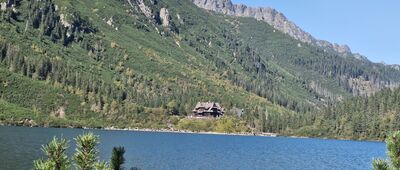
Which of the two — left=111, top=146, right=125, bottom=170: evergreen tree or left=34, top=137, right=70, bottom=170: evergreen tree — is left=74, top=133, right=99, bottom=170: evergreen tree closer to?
left=111, top=146, right=125, bottom=170: evergreen tree

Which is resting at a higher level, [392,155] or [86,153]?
[392,155]

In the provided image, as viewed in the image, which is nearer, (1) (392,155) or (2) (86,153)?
(2) (86,153)

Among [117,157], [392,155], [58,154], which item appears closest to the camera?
[58,154]

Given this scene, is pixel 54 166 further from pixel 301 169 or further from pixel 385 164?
pixel 301 169

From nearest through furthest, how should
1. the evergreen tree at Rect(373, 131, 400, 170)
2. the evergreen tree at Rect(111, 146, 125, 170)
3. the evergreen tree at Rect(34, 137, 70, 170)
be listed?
the evergreen tree at Rect(34, 137, 70, 170)
the evergreen tree at Rect(111, 146, 125, 170)
the evergreen tree at Rect(373, 131, 400, 170)

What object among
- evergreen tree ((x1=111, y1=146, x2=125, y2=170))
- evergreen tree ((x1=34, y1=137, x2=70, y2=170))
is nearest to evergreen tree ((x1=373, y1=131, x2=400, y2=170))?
evergreen tree ((x1=111, y1=146, x2=125, y2=170))

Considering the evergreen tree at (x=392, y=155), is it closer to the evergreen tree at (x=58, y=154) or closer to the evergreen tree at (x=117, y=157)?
the evergreen tree at (x=117, y=157)

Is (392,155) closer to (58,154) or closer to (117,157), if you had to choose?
(117,157)

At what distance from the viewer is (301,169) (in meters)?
115

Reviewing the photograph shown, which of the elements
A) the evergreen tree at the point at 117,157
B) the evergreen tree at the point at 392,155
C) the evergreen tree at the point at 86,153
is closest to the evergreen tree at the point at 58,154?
the evergreen tree at the point at 86,153

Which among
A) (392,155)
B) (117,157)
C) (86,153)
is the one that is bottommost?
(117,157)

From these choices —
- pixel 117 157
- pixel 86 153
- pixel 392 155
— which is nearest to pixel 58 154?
pixel 86 153

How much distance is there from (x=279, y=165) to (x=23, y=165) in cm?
6302

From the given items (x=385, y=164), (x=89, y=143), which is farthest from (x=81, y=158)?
(x=385, y=164)
